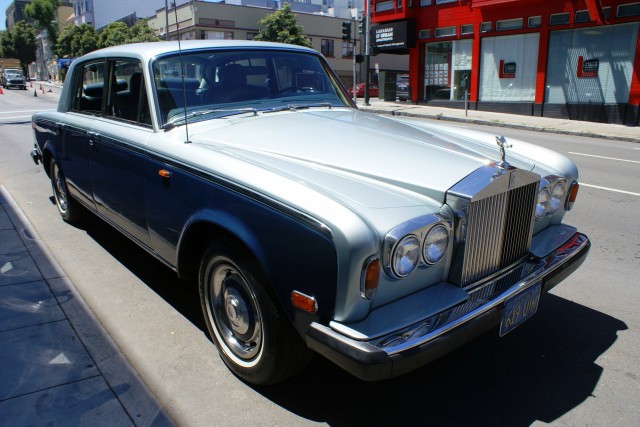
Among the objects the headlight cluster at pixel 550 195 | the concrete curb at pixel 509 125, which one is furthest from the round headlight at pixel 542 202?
the concrete curb at pixel 509 125

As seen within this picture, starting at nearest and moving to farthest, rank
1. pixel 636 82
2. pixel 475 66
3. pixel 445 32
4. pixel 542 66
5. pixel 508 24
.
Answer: pixel 636 82
pixel 542 66
pixel 508 24
pixel 475 66
pixel 445 32

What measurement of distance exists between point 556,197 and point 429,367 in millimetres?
1341

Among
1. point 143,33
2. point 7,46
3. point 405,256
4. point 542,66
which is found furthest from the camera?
point 7,46

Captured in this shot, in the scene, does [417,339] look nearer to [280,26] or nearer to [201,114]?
[201,114]

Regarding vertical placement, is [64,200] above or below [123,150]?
below

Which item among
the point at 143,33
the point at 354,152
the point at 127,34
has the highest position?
the point at 127,34

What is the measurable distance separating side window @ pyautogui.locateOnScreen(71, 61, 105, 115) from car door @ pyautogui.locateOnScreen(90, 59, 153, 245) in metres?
0.24

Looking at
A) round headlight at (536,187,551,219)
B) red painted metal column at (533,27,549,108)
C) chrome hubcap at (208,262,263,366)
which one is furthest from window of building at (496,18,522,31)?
chrome hubcap at (208,262,263,366)

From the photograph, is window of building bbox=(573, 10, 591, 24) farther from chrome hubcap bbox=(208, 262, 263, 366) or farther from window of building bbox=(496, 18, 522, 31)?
chrome hubcap bbox=(208, 262, 263, 366)

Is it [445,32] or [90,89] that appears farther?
[445,32]

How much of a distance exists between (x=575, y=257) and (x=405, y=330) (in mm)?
1453

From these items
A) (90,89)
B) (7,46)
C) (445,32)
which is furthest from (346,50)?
(7,46)

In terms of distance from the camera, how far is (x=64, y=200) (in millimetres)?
5652

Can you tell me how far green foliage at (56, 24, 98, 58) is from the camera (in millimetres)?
52125
